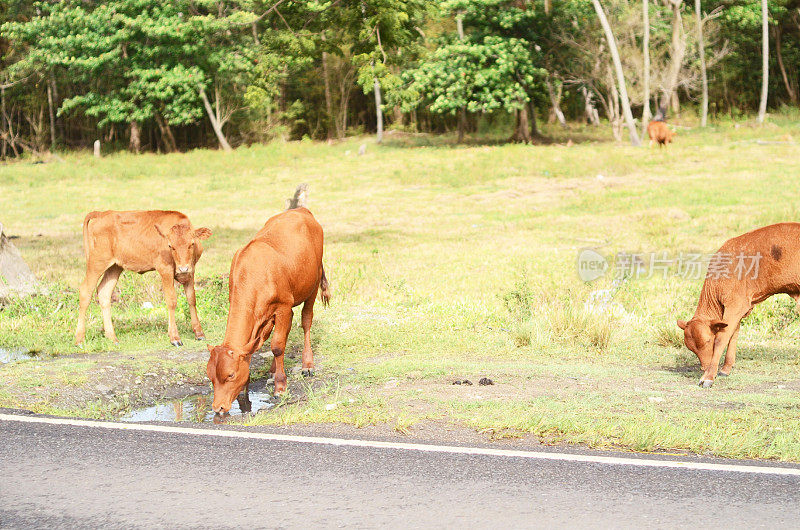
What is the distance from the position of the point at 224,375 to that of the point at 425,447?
5.96 feet

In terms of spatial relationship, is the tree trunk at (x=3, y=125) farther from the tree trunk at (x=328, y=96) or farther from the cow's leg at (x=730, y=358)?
the cow's leg at (x=730, y=358)

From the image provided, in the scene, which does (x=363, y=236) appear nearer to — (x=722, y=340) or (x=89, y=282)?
(x=89, y=282)

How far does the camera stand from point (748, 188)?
24656mm

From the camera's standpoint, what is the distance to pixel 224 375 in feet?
24.0

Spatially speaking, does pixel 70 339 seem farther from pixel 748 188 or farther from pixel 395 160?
pixel 395 160

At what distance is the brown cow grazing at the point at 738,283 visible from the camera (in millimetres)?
8914

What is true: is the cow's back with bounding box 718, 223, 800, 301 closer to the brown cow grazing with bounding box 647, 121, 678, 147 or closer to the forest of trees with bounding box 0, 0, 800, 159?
the forest of trees with bounding box 0, 0, 800, 159

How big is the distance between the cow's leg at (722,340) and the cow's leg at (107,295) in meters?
6.94

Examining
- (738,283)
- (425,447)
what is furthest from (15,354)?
(738,283)

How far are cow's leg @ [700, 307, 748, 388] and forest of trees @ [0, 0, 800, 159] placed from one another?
26489mm

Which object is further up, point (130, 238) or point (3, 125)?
point (3, 125)

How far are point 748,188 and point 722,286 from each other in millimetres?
16916

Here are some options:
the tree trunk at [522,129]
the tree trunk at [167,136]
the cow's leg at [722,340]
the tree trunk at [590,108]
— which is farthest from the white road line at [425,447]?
the tree trunk at [590,108]

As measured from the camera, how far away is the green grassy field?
301 inches
